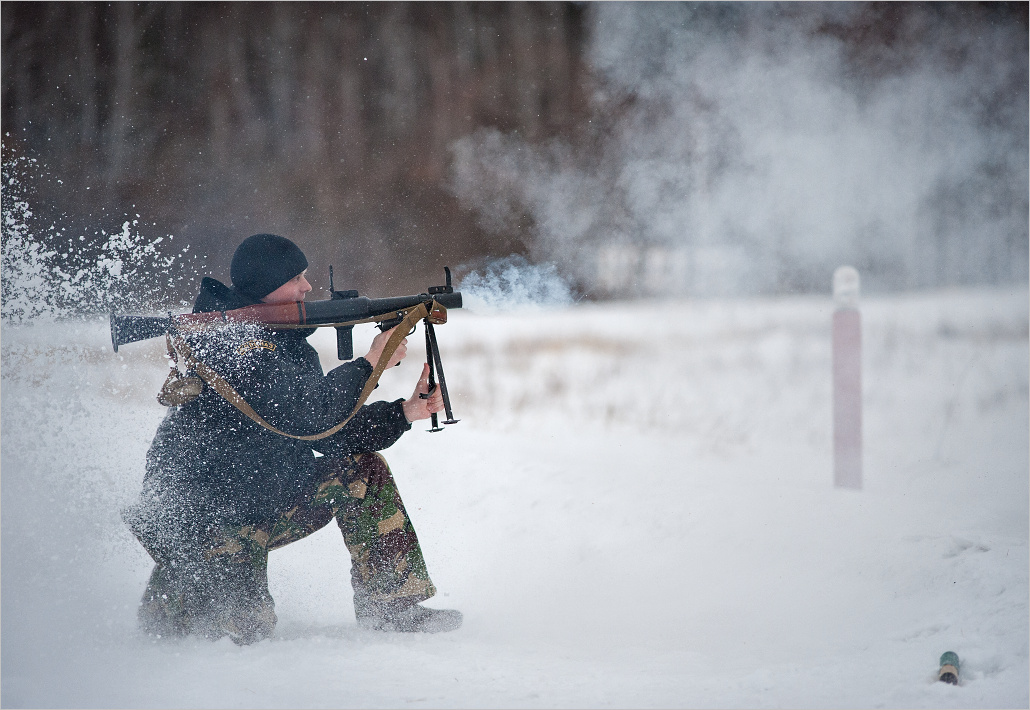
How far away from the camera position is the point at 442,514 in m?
3.01

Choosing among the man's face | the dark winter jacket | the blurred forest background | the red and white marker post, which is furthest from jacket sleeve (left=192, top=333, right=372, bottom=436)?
the red and white marker post

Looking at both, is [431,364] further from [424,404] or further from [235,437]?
[235,437]

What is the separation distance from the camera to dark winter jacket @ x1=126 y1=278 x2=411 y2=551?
191 cm

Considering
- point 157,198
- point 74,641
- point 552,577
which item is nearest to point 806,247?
point 552,577

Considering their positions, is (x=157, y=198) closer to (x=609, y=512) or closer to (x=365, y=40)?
A: (x=365, y=40)

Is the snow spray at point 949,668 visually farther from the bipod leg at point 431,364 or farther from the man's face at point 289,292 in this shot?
the man's face at point 289,292

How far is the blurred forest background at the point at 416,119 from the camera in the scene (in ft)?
9.97

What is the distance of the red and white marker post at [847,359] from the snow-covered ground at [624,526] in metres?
0.29

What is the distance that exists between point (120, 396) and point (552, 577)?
5.87 ft

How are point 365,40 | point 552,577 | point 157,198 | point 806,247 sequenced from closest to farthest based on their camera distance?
point 552,577 → point 157,198 → point 365,40 → point 806,247

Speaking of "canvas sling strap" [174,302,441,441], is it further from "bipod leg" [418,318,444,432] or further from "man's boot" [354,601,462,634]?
"man's boot" [354,601,462,634]

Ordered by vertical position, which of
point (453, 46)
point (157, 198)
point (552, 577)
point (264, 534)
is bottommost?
point (552, 577)

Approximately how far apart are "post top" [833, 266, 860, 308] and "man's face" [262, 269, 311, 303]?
2098 millimetres

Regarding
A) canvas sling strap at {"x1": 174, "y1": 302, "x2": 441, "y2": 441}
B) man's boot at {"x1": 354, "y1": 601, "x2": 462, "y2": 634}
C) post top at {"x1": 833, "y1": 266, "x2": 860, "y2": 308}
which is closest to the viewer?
canvas sling strap at {"x1": 174, "y1": 302, "x2": 441, "y2": 441}
